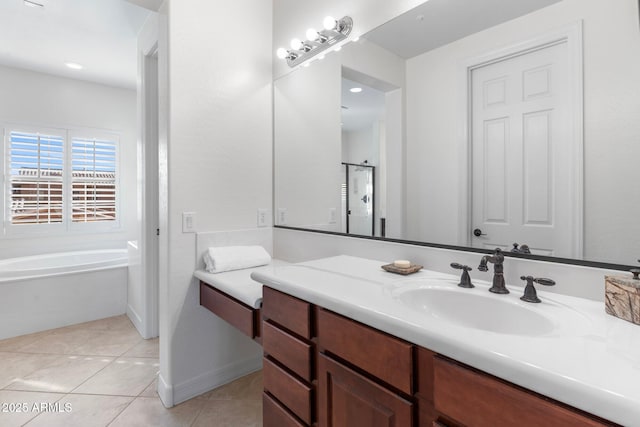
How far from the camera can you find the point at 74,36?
2840 mm

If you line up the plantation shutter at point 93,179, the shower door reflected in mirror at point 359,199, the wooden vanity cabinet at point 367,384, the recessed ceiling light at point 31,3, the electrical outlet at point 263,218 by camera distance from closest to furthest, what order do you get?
the wooden vanity cabinet at point 367,384 < the shower door reflected in mirror at point 359,199 < the electrical outlet at point 263,218 < the recessed ceiling light at point 31,3 < the plantation shutter at point 93,179

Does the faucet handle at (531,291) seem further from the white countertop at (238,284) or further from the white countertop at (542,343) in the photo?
the white countertop at (238,284)

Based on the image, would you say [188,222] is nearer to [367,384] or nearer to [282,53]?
[282,53]

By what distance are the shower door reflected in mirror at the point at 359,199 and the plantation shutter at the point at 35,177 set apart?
12.9 ft

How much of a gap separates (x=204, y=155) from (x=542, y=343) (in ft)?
6.01

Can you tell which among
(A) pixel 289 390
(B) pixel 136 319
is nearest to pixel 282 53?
(A) pixel 289 390

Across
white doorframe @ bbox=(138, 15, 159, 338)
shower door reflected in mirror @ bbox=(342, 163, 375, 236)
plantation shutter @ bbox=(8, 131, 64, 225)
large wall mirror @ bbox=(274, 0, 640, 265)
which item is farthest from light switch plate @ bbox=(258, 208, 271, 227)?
plantation shutter @ bbox=(8, 131, 64, 225)

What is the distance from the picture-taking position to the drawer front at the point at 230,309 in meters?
1.45

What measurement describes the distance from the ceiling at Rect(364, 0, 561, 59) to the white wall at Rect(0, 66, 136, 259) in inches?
155

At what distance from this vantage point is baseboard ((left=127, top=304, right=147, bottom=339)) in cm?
277

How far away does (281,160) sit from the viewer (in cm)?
221

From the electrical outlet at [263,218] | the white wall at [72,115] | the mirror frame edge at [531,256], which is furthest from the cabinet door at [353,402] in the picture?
the white wall at [72,115]

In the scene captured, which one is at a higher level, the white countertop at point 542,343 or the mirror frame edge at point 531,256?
the mirror frame edge at point 531,256

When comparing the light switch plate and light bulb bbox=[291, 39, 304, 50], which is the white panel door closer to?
light bulb bbox=[291, 39, 304, 50]
